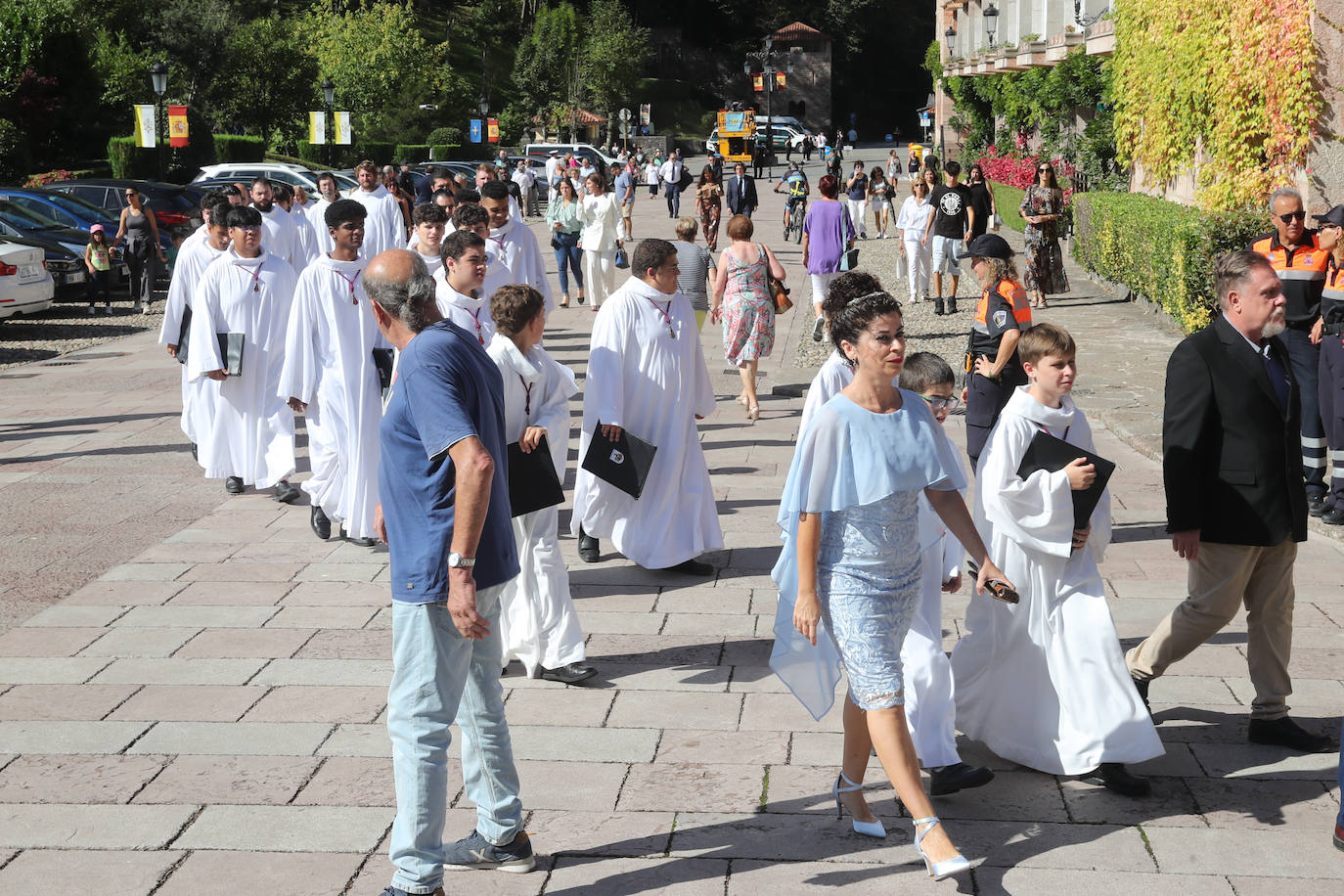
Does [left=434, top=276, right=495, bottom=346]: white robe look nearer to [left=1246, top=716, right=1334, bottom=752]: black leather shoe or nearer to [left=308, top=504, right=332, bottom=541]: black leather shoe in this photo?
[left=308, top=504, right=332, bottom=541]: black leather shoe

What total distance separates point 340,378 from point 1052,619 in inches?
188

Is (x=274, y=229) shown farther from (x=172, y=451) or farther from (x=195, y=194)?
(x=195, y=194)

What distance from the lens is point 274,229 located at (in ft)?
47.0

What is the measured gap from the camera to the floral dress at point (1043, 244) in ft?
62.3

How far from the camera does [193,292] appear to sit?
993cm

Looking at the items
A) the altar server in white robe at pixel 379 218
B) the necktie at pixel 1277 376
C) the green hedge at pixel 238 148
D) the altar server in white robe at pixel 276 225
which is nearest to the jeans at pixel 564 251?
the altar server in white robe at pixel 379 218

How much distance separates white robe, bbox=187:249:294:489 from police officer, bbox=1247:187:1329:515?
6440 mm

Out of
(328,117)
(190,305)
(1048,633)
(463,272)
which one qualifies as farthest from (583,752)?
(328,117)

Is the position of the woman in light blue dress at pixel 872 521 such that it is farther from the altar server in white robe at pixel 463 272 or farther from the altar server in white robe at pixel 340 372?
the altar server in white robe at pixel 340 372

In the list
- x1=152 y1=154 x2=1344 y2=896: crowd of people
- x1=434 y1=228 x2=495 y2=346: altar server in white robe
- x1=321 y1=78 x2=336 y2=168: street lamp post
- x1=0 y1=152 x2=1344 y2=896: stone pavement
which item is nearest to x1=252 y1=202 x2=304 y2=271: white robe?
x1=0 y1=152 x2=1344 y2=896: stone pavement

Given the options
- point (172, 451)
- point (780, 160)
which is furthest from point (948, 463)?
point (780, 160)

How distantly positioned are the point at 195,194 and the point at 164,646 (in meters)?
19.2

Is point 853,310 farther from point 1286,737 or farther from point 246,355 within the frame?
point 246,355

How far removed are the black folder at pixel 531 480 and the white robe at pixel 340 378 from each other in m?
2.35
